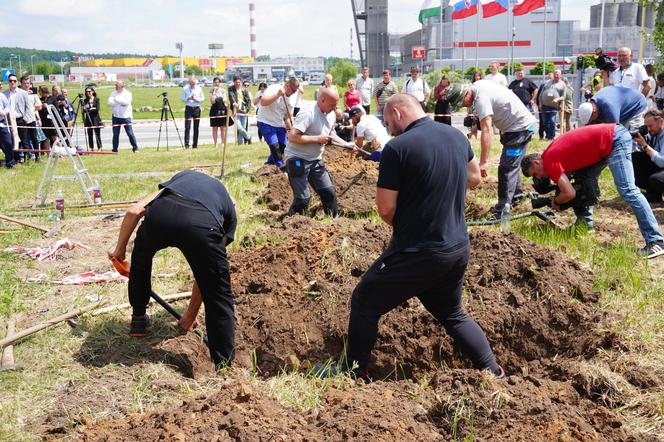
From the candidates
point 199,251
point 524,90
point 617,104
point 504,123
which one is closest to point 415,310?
point 199,251

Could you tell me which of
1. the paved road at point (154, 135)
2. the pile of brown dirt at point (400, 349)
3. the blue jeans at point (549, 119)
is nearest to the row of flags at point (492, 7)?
the paved road at point (154, 135)

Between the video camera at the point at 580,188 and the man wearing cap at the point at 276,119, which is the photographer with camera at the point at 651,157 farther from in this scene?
the man wearing cap at the point at 276,119

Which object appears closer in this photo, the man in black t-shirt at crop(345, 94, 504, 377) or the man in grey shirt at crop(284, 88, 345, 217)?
the man in black t-shirt at crop(345, 94, 504, 377)

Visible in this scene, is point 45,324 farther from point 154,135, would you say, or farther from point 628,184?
point 154,135

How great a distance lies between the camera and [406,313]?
4.79 m

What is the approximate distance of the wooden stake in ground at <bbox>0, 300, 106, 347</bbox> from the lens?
4501 mm

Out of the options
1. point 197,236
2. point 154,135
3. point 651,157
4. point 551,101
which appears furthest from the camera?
point 154,135

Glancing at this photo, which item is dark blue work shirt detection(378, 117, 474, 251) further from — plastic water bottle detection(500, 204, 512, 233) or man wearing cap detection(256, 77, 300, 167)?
man wearing cap detection(256, 77, 300, 167)

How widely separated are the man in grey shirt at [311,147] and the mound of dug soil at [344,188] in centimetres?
98

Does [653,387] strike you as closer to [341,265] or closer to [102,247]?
[341,265]

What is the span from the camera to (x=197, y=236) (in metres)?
3.90

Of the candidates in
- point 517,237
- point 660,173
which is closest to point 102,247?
point 517,237

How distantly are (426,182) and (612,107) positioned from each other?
14.5 ft

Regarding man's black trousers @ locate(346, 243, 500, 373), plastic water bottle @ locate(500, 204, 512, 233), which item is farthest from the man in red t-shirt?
man's black trousers @ locate(346, 243, 500, 373)
